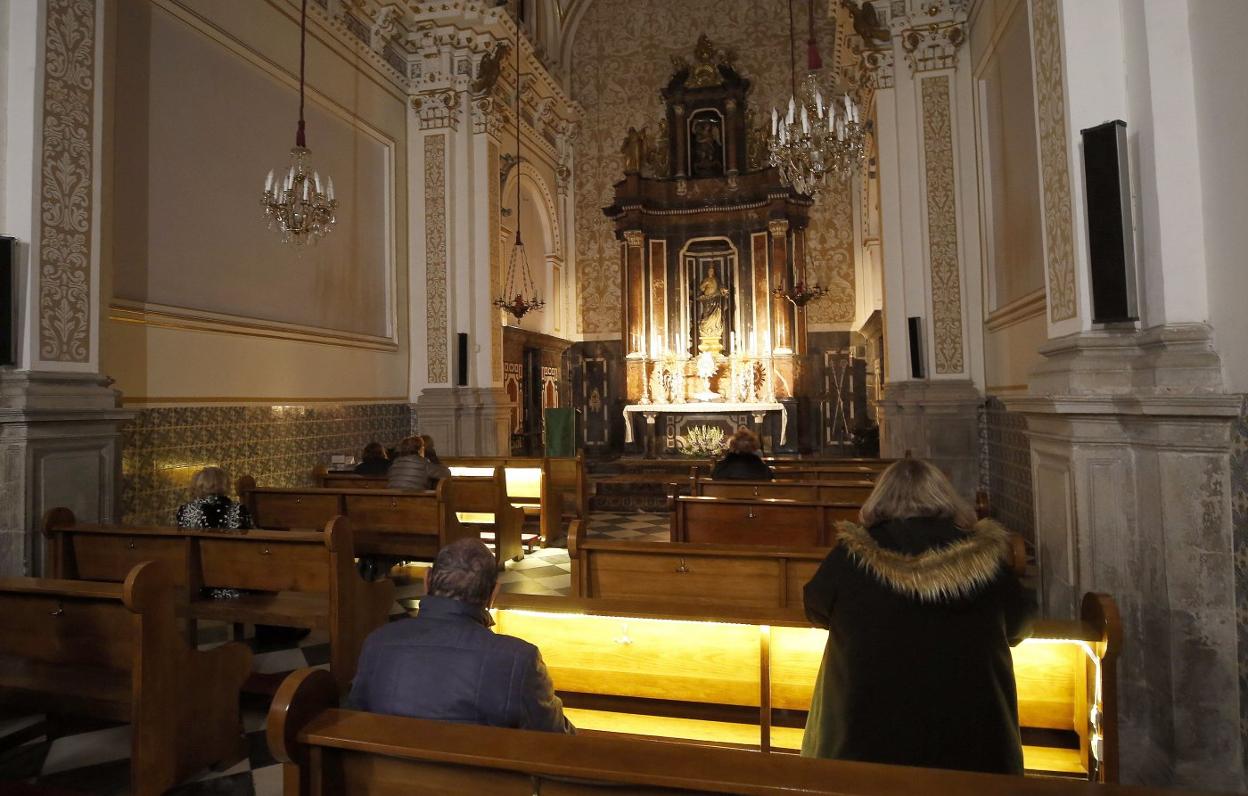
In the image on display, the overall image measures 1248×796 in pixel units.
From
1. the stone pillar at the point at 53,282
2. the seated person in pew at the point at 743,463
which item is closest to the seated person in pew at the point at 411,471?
the stone pillar at the point at 53,282

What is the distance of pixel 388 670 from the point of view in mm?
1688

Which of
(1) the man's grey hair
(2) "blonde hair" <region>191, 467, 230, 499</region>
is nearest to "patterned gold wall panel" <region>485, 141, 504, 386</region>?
(2) "blonde hair" <region>191, 467, 230, 499</region>

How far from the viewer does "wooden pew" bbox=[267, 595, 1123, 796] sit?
47.0 inches

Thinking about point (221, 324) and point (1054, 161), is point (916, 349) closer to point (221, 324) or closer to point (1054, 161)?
point (1054, 161)

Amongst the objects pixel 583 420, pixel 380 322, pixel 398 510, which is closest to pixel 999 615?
pixel 398 510

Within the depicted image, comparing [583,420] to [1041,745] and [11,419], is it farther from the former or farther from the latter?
[1041,745]

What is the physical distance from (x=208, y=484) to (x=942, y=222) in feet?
22.6

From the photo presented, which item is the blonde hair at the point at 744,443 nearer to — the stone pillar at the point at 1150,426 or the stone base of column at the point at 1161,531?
the stone pillar at the point at 1150,426

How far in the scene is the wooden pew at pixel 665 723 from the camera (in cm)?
119

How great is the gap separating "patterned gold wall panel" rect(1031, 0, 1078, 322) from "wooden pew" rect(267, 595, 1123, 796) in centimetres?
194

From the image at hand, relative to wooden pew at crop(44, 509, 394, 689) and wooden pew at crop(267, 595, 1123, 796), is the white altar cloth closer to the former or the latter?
wooden pew at crop(44, 509, 394, 689)

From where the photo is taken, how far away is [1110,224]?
10.5 feet

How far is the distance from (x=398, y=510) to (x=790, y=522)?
2.74 metres

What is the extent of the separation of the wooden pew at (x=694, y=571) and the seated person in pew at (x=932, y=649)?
1.29 metres
